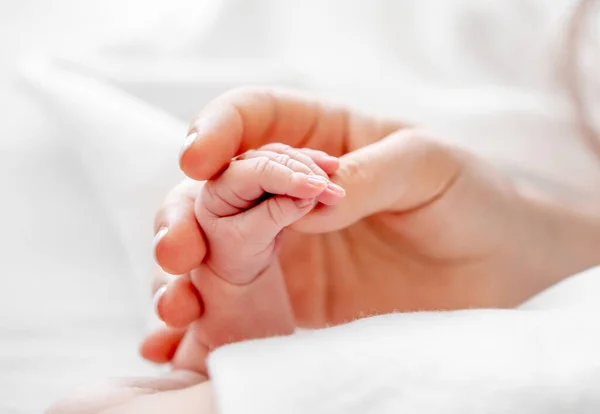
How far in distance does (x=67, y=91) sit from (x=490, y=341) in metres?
0.57

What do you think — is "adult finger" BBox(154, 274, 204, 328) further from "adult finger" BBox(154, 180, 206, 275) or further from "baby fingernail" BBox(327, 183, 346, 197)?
"baby fingernail" BBox(327, 183, 346, 197)

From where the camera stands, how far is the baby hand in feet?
1.57

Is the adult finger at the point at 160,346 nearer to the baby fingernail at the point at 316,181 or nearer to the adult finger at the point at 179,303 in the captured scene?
the adult finger at the point at 179,303

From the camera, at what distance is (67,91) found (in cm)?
82

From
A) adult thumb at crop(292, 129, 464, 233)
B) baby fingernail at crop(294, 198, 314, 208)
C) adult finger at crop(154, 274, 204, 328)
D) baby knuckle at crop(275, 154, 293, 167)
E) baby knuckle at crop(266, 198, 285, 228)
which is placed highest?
baby knuckle at crop(275, 154, 293, 167)

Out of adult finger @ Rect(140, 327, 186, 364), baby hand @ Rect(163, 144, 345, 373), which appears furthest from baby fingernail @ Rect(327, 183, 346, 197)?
adult finger @ Rect(140, 327, 186, 364)

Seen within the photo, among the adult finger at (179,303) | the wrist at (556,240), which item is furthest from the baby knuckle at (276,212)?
the wrist at (556,240)

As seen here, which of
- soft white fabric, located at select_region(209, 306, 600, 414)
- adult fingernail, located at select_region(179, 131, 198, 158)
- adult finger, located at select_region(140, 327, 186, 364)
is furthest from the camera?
adult finger, located at select_region(140, 327, 186, 364)

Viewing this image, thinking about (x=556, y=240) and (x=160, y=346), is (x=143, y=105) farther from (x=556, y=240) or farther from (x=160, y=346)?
(x=556, y=240)

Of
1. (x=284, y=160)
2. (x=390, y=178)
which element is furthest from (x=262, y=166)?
(x=390, y=178)

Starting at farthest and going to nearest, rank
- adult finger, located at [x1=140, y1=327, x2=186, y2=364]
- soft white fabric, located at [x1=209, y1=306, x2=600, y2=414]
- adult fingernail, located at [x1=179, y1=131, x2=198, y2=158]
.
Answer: adult finger, located at [x1=140, y1=327, x2=186, y2=364]
adult fingernail, located at [x1=179, y1=131, x2=198, y2=158]
soft white fabric, located at [x1=209, y1=306, x2=600, y2=414]

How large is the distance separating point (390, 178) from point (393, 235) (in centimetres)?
11

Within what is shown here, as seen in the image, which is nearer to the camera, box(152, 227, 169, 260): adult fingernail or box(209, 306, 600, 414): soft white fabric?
box(209, 306, 600, 414): soft white fabric

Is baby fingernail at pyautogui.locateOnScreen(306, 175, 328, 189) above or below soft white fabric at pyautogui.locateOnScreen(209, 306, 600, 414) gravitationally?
Answer: above
